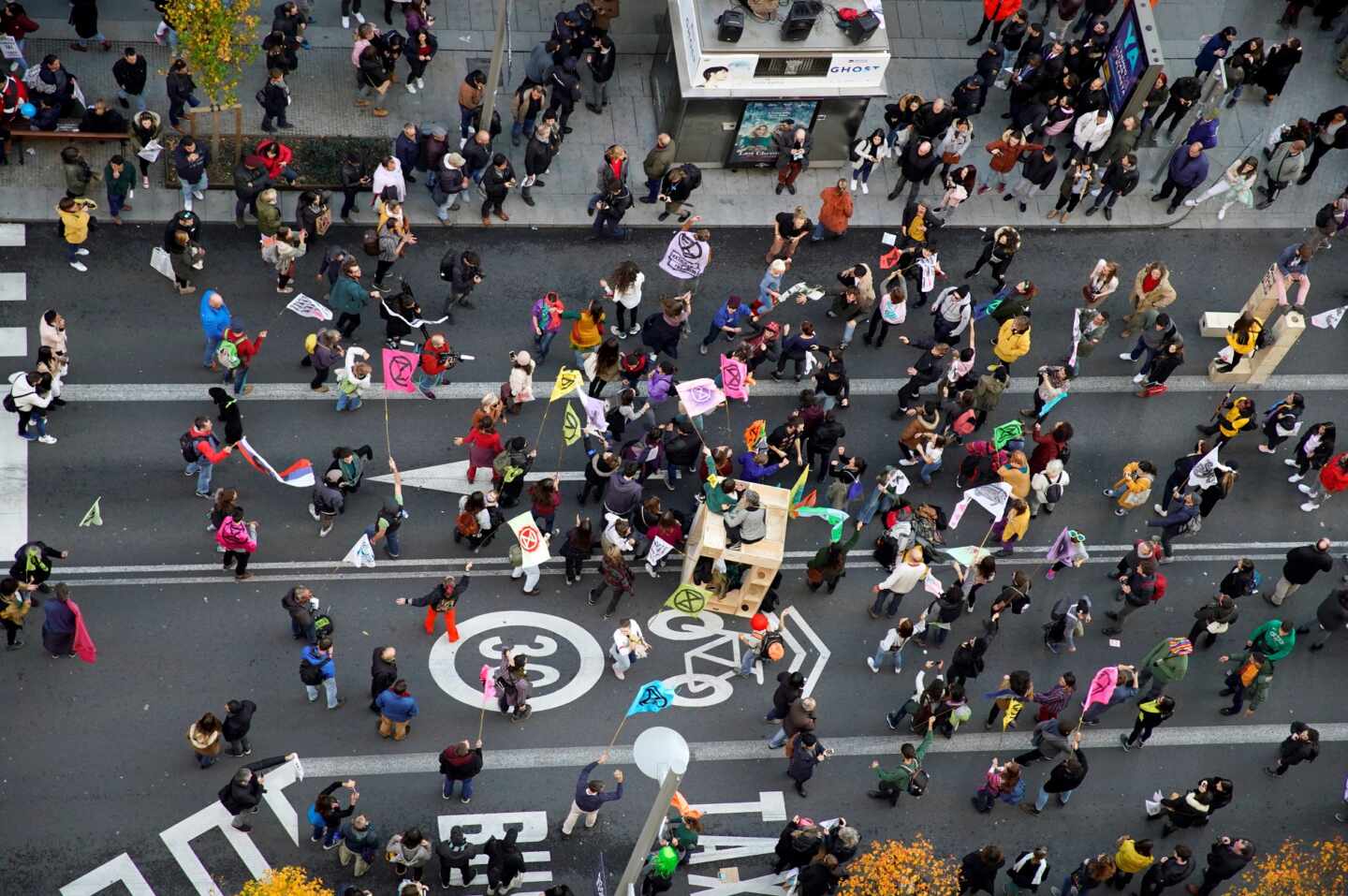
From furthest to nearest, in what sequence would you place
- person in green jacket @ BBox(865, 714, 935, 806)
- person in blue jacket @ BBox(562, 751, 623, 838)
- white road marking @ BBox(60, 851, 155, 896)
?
person in green jacket @ BBox(865, 714, 935, 806) → person in blue jacket @ BBox(562, 751, 623, 838) → white road marking @ BBox(60, 851, 155, 896)

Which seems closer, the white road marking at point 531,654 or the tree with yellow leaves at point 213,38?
the white road marking at point 531,654

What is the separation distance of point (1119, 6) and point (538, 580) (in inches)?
661

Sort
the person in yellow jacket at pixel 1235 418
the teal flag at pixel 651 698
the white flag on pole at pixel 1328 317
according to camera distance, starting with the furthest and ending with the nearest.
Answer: the white flag on pole at pixel 1328 317, the person in yellow jacket at pixel 1235 418, the teal flag at pixel 651 698

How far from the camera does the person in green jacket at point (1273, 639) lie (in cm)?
2491

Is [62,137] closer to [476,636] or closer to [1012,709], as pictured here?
[476,636]

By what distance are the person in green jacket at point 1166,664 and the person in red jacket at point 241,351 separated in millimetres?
13535

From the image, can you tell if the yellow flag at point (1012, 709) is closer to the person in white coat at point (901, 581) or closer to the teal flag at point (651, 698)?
the person in white coat at point (901, 581)

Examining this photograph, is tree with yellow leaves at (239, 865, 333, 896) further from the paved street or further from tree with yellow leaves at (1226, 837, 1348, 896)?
tree with yellow leaves at (1226, 837, 1348, 896)

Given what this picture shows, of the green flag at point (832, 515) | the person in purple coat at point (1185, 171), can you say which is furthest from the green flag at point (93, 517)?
the person in purple coat at point (1185, 171)

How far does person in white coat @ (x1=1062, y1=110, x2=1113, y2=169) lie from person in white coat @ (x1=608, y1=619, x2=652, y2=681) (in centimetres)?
1246

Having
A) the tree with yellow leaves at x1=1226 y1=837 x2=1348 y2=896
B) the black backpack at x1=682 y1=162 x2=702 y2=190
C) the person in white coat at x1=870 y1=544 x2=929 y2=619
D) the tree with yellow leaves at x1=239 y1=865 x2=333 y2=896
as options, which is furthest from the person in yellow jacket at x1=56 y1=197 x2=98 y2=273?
the tree with yellow leaves at x1=1226 y1=837 x2=1348 y2=896

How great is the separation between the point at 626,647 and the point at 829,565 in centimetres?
331

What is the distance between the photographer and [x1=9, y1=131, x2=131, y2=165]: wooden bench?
1091 inches

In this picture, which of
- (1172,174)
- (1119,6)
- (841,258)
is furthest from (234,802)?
(1119,6)
